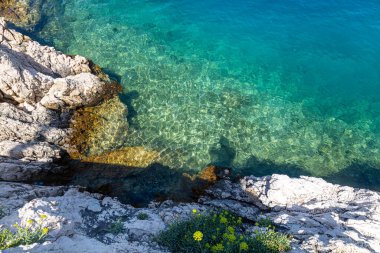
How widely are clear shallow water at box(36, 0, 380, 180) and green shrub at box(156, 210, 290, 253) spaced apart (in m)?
6.33

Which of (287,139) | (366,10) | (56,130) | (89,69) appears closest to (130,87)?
(89,69)

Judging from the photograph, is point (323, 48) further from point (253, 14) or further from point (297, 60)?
point (253, 14)

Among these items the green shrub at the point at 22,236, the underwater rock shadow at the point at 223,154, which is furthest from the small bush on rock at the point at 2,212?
the underwater rock shadow at the point at 223,154

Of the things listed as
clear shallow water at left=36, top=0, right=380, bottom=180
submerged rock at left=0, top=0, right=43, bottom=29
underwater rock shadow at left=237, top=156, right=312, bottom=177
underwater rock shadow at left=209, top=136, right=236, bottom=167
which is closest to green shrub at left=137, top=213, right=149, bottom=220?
clear shallow water at left=36, top=0, right=380, bottom=180

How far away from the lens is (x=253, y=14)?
82.0 feet

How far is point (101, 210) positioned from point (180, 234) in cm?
314

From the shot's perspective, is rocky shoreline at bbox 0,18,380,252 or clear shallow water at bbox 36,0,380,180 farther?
clear shallow water at bbox 36,0,380,180

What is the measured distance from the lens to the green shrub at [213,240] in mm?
7824

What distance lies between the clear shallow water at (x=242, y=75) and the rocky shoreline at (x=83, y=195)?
7.47 feet

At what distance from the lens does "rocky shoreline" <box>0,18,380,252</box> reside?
8.66 m

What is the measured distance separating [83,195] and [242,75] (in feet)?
43.6

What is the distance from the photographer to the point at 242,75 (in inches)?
819

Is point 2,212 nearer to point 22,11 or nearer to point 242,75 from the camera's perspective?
point 242,75

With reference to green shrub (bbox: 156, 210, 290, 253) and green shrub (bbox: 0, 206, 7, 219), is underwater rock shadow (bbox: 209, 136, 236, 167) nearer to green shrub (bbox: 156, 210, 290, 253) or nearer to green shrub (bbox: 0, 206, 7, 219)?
green shrub (bbox: 156, 210, 290, 253)
